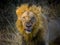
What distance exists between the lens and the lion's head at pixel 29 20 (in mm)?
4211

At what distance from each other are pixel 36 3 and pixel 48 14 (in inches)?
6.4

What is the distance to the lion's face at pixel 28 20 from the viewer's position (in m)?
4.20

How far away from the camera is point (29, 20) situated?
13.8 ft

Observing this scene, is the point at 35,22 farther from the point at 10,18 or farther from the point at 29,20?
the point at 10,18

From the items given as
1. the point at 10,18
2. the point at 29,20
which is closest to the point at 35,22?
the point at 29,20

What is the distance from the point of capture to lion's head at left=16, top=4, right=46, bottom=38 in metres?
4.21

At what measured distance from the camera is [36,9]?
4.25 metres

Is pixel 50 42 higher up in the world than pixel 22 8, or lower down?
lower down

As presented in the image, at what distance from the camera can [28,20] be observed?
421 centimetres

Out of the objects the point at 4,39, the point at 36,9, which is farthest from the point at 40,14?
the point at 4,39

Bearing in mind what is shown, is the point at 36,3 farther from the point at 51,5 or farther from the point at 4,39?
the point at 4,39

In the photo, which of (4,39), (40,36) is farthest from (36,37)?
(4,39)

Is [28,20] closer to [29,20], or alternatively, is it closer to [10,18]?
[29,20]

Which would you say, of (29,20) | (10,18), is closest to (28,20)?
(29,20)
